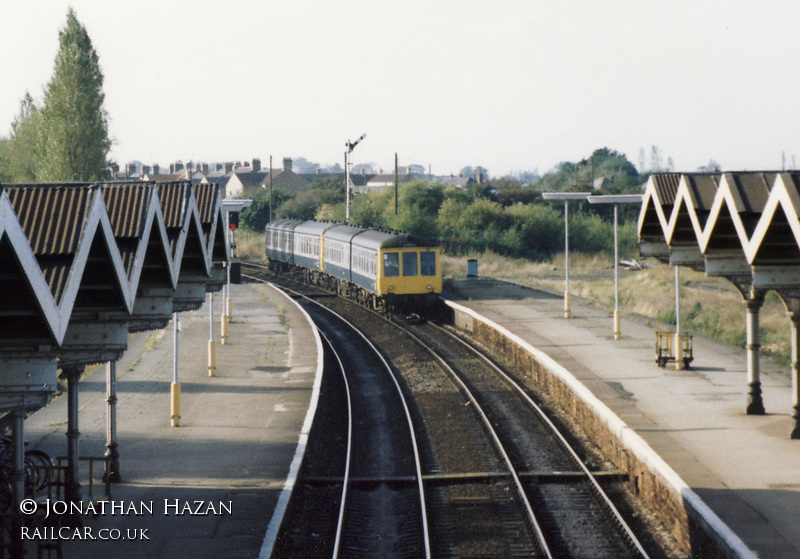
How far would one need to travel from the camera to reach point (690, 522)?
10.8 metres

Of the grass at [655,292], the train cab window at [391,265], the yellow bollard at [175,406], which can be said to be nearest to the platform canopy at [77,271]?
the yellow bollard at [175,406]

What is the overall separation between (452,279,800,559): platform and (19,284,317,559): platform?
554 centimetres

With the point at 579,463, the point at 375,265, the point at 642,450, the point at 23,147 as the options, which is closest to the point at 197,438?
the point at 579,463

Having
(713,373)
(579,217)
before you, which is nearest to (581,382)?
(713,373)

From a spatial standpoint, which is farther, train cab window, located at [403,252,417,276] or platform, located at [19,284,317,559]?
train cab window, located at [403,252,417,276]

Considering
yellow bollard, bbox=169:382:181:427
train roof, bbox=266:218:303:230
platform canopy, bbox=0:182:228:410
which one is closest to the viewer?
platform canopy, bbox=0:182:228:410

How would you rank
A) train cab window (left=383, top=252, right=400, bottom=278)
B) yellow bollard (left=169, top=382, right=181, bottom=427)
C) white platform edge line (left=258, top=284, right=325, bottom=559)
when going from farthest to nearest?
1. train cab window (left=383, top=252, right=400, bottom=278)
2. yellow bollard (left=169, top=382, right=181, bottom=427)
3. white platform edge line (left=258, top=284, right=325, bottom=559)

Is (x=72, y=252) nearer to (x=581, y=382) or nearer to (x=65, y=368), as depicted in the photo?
(x=65, y=368)

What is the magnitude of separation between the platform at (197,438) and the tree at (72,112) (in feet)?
64.7

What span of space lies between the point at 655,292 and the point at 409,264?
11.8 m

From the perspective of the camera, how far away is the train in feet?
104

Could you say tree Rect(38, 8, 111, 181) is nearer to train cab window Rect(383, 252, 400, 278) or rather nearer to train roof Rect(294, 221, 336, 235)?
train roof Rect(294, 221, 336, 235)

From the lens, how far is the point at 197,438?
15.9 m

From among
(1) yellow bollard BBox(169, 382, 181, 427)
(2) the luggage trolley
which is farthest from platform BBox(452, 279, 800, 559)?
(1) yellow bollard BBox(169, 382, 181, 427)
